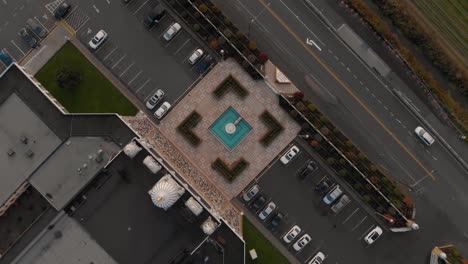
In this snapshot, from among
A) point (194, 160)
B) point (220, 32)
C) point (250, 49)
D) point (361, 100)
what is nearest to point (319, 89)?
point (361, 100)

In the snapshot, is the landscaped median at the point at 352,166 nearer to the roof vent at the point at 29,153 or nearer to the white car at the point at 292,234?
the white car at the point at 292,234

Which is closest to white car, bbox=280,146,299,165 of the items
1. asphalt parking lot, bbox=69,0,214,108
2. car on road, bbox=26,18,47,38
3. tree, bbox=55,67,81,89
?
asphalt parking lot, bbox=69,0,214,108

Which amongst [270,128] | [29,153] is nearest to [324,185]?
[270,128]

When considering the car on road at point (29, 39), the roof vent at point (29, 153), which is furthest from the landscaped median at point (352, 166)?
the car on road at point (29, 39)

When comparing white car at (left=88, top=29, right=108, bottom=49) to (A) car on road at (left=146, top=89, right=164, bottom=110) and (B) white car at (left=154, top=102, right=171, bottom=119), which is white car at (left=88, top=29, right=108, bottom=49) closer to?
(A) car on road at (left=146, top=89, right=164, bottom=110)

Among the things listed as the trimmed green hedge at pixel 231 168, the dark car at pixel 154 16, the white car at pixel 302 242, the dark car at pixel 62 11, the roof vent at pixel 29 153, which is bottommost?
the white car at pixel 302 242

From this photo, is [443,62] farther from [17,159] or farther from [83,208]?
[17,159]

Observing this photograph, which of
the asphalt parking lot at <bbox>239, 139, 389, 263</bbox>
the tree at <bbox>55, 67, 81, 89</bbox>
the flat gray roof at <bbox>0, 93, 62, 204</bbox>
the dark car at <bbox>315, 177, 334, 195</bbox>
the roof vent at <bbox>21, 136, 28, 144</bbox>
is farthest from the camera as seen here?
the asphalt parking lot at <bbox>239, 139, 389, 263</bbox>
